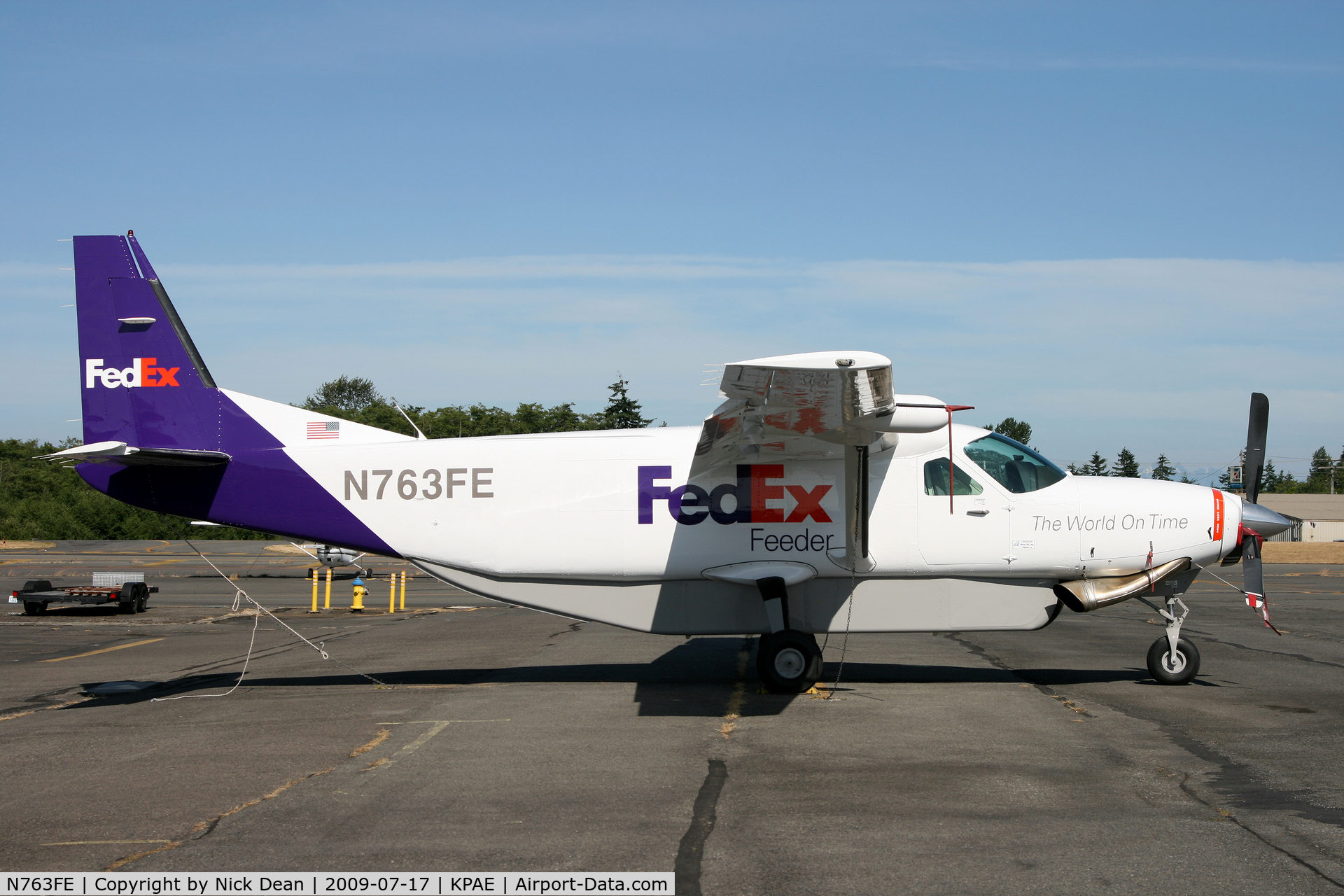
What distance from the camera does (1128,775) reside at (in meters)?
7.28

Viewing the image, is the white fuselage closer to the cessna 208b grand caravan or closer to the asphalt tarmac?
the cessna 208b grand caravan

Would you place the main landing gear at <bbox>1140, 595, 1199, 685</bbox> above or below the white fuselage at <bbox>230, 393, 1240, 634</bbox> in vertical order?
below

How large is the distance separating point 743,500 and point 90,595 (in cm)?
1754

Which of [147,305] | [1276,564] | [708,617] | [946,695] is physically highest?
[147,305]

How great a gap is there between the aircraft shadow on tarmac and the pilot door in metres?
1.56

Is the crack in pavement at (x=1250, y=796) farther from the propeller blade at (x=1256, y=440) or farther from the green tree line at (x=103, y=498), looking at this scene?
the green tree line at (x=103, y=498)

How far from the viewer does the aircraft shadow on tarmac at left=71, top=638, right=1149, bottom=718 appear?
36.3ft

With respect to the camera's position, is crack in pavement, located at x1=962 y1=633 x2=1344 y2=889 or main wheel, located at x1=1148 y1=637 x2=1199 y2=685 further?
main wheel, located at x1=1148 y1=637 x2=1199 y2=685

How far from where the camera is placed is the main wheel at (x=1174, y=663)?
449 inches

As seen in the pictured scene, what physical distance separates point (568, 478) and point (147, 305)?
18.0 ft

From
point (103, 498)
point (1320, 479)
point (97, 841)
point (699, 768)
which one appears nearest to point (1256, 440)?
point (699, 768)

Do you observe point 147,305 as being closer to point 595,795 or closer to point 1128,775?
point 595,795

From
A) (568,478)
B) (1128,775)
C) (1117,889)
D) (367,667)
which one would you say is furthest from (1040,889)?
(367,667)

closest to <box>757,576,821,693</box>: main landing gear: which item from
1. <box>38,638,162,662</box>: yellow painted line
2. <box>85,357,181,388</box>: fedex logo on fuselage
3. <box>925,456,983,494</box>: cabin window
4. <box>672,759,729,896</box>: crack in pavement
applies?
<box>925,456,983,494</box>: cabin window
